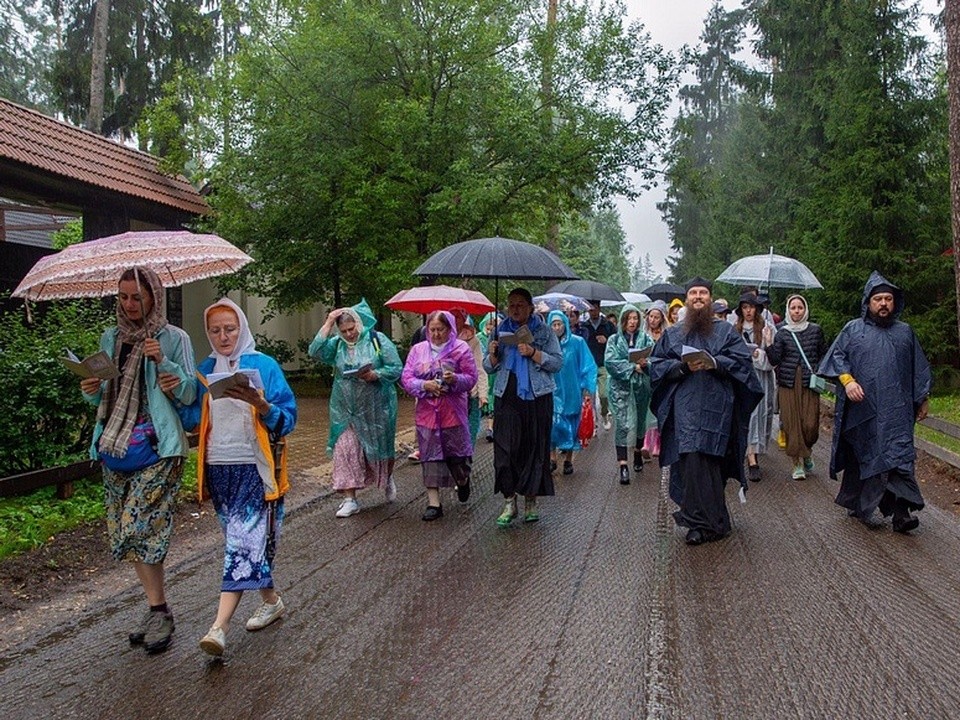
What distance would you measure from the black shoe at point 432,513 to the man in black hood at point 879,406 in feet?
11.3

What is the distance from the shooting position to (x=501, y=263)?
7.33m

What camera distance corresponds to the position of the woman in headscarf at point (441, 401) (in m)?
7.90

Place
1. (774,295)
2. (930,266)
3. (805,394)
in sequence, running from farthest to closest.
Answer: (774,295) → (930,266) → (805,394)

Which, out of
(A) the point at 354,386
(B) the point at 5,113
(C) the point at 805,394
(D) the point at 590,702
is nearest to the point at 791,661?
(D) the point at 590,702

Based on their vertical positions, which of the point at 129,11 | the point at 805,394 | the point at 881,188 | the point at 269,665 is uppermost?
the point at 129,11

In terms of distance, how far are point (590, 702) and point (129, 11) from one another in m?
26.2

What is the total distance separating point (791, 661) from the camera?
430cm

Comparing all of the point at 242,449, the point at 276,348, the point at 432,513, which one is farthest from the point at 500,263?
the point at 276,348

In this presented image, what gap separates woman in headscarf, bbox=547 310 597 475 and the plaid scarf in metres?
5.71

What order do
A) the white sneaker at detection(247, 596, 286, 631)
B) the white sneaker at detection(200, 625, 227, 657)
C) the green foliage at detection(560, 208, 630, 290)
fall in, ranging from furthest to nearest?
1. the green foliage at detection(560, 208, 630, 290)
2. the white sneaker at detection(247, 596, 286, 631)
3. the white sneaker at detection(200, 625, 227, 657)

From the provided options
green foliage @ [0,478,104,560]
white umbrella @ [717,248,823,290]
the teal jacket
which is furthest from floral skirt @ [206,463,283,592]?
white umbrella @ [717,248,823,290]

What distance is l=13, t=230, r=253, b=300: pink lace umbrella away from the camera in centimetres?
459

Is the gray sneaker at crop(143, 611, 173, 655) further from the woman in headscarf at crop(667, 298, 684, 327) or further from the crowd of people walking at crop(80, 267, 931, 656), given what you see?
the woman in headscarf at crop(667, 298, 684, 327)

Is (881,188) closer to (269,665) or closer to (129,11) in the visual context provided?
(269,665)
